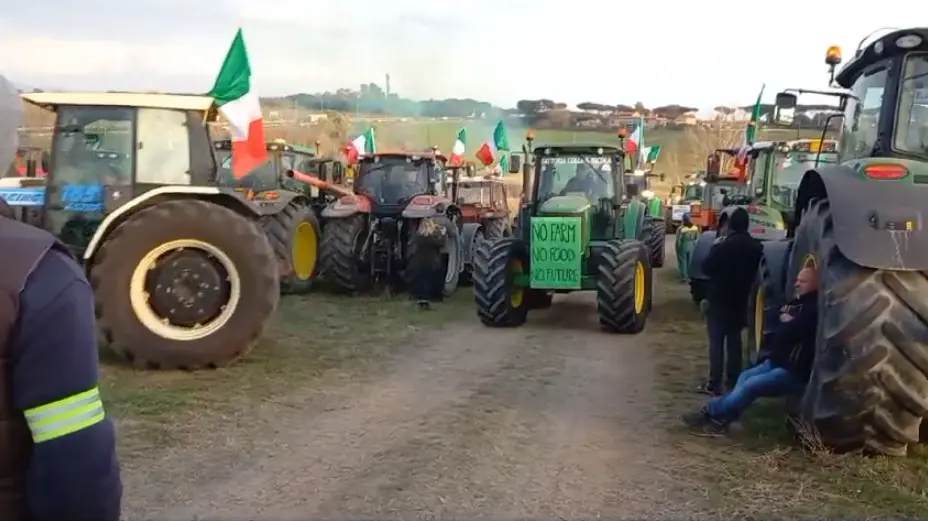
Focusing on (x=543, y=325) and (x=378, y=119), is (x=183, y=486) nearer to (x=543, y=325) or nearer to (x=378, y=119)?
(x=543, y=325)

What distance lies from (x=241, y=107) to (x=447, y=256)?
3.23 metres

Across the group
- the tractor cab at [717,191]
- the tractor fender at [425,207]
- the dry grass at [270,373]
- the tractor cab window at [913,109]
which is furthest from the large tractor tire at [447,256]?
the tractor cab window at [913,109]

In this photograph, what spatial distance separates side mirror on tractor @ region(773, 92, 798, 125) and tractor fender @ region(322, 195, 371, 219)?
709cm

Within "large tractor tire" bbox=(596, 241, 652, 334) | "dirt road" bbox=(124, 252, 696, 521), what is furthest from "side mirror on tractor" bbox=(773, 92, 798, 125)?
"large tractor tire" bbox=(596, 241, 652, 334)

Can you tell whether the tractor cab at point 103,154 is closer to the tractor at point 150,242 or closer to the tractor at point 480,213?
the tractor at point 150,242

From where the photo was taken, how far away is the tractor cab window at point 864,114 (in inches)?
221

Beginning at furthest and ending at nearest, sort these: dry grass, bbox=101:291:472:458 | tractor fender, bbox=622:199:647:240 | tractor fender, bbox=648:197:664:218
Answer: tractor fender, bbox=648:197:664:218
tractor fender, bbox=622:199:647:240
dry grass, bbox=101:291:472:458

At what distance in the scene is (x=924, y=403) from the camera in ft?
15.0

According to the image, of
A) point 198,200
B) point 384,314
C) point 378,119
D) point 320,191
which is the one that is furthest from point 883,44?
point 378,119

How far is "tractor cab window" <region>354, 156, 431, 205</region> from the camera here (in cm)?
1310

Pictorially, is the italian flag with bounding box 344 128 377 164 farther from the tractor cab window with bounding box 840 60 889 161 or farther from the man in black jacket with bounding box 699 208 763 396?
the tractor cab window with bounding box 840 60 889 161

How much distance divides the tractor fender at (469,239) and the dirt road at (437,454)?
549cm

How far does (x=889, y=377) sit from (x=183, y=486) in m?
3.46

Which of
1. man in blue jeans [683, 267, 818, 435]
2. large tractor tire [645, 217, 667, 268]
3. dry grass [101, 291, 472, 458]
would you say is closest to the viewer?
man in blue jeans [683, 267, 818, 435]
